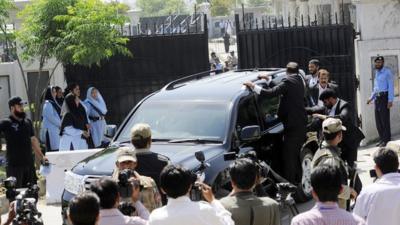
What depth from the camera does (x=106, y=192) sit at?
17.7 feet

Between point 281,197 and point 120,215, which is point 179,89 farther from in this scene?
point 120,215

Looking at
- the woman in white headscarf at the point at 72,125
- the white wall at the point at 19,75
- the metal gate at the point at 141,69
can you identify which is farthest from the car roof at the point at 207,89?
the white wall at the point at 19,75

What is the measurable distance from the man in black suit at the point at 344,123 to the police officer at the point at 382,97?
12.4 ft

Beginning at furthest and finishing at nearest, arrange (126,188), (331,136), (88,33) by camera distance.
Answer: (88,33), (331,136), (126,188)

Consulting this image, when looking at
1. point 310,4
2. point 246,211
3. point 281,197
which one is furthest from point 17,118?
point 310,4

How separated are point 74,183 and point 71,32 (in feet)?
21.7

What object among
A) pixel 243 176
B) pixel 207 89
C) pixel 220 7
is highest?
pixel 220 7

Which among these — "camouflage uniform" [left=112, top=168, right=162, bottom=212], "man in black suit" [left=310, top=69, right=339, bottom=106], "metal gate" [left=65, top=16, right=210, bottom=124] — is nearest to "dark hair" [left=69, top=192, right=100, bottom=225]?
"camouflage uniform" [left=112, top=168, right=162, bottom=212]

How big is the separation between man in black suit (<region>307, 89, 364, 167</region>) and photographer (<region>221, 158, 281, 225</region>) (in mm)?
4069

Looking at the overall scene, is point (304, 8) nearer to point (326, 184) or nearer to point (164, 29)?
point (164, 29)

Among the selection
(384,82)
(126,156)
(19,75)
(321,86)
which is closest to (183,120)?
(126,156)

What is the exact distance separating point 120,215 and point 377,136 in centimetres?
1044

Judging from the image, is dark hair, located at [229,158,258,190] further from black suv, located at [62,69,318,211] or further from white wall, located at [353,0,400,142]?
white wall, located at [353,0,400,142]

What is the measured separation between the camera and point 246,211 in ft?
18.7
